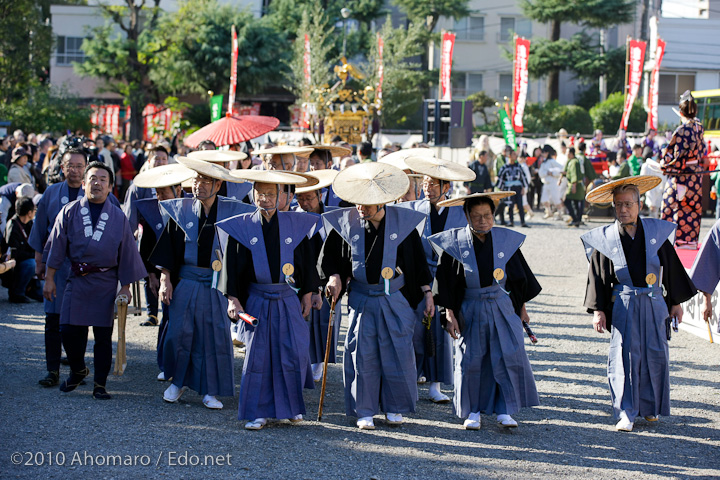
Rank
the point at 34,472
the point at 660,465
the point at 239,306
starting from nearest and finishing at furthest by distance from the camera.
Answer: the point at 34,472
the point at 660,465
the point at 239,306

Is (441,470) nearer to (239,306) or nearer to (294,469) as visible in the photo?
(294,469)

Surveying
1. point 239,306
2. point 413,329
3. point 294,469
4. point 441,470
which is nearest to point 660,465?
point 441,470

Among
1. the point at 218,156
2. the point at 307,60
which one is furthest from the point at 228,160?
the point at 307,60

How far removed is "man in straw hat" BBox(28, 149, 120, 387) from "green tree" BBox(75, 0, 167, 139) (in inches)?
1115

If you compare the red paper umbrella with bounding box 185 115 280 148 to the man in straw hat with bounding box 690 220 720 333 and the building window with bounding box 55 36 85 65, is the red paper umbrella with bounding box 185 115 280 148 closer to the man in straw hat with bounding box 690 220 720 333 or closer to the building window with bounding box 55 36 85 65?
the man in straw hat with bounding box 690 220 720 333

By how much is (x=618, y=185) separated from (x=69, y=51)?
3915 centimetres

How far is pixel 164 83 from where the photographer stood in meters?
35.4

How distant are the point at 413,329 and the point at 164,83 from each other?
1248 inches

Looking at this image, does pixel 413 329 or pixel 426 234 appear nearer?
pixel 413 329

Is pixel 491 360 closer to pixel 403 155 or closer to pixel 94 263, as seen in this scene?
pixel 403 155

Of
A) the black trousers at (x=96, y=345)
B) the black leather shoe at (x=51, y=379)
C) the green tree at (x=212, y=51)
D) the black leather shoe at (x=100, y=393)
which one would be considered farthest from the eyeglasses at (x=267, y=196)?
the green tree at (x=212, y=51)

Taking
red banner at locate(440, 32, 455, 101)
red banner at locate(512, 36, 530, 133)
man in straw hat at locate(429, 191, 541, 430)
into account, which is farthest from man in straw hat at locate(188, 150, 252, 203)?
red banner at locate(440, 32, 455, 101)

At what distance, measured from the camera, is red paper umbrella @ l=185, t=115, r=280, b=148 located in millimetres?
9023

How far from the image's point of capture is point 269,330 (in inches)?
217
